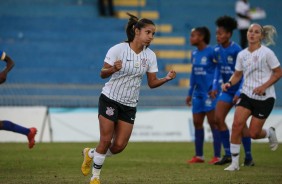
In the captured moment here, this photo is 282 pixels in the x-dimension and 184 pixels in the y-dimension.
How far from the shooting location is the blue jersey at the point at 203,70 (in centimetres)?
1534

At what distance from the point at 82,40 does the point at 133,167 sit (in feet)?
53.2

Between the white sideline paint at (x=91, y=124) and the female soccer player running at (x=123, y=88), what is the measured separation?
35.7ft

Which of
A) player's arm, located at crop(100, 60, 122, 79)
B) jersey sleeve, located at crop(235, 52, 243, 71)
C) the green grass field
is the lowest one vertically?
the green grass field

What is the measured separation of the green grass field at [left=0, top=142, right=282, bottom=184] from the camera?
1103 cm

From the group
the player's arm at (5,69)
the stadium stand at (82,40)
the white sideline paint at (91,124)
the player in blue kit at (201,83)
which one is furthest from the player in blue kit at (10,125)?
the stadium stand at (82,40)

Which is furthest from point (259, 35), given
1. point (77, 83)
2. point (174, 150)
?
point (77, 83)

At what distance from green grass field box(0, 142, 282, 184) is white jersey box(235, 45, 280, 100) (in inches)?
56.8

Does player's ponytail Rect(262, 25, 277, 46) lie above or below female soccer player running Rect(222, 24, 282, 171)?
above

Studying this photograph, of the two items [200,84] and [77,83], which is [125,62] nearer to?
[200,84]

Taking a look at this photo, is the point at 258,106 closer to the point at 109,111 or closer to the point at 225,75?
the point at 225,75

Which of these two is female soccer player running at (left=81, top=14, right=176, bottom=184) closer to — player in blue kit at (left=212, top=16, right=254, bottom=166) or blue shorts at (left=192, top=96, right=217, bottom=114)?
player in blue kit at (left=212, top=16, right=254, bottom=166)

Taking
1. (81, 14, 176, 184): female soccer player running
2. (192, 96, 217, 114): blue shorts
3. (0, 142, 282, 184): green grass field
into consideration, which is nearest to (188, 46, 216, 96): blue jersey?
(192, 96, 217, 114): blue shorts

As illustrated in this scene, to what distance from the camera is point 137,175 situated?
11.8 m

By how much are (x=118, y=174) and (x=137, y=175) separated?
41 centimetres
